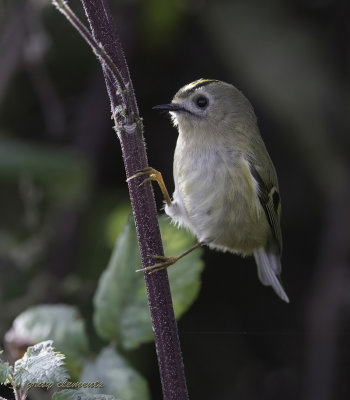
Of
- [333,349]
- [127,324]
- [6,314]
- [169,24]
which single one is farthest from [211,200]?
[169,24]

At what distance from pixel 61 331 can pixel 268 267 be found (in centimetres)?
79

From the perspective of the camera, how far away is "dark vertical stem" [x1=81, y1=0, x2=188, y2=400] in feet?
2.81

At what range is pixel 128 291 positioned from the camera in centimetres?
122

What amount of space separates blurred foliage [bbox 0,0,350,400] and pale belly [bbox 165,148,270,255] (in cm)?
66

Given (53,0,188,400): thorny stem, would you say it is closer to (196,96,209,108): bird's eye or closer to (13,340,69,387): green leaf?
(13,340,69,387): green leaf

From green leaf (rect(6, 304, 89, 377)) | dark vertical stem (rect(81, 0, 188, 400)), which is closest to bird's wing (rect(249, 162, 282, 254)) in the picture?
green leaf (rect(6, 304, 89, 377))

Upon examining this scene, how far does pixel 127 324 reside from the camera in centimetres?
121

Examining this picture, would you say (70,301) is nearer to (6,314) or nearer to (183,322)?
(6,314)

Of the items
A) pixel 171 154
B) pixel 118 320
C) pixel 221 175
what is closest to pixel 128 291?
pixel 118 320

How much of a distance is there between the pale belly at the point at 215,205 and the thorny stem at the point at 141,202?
2.35ft

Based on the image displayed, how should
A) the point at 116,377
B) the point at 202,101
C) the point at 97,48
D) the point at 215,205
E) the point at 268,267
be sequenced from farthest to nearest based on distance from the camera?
1. the point at 268,267
2. the point at 202,101
3. the point at 215,205
4. the point at 116,377
5. the point at 97,48

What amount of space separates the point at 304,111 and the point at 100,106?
813 mm

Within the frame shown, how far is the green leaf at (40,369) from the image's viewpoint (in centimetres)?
83

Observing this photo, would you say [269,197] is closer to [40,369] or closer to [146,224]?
[146,224]
